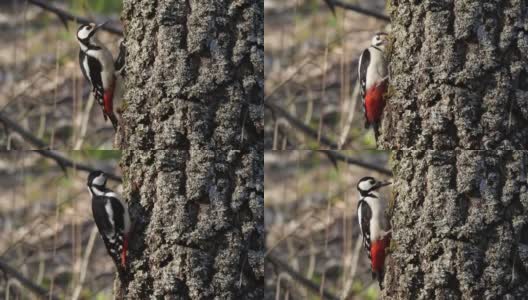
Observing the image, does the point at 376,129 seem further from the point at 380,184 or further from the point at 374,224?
the point at 374,224

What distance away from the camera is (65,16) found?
13.7ft

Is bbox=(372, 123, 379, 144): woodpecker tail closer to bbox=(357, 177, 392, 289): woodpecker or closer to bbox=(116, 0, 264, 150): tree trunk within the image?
bbox=(357, 177, 392, 289): woodpecker

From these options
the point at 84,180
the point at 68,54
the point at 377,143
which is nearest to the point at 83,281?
the point at 84,180

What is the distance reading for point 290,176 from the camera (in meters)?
4.20

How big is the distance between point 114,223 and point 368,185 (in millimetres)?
1111

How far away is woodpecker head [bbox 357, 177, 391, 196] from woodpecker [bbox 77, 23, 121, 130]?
1.11 metres

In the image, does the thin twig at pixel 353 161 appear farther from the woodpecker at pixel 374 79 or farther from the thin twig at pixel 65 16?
the thin twig at pixel 65 16

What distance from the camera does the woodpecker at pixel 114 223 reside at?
140 inches

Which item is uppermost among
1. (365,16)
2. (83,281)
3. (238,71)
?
(365,16)

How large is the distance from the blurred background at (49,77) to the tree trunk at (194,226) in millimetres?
458

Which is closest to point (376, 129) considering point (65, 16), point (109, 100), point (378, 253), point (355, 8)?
point (378, 253)

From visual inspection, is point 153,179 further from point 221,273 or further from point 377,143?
point 377,143

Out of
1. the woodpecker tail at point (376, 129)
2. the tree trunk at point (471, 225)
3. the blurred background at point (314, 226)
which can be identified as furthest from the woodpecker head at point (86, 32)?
the tree trunk at point (471, 225)

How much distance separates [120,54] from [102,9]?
1.53 ft
